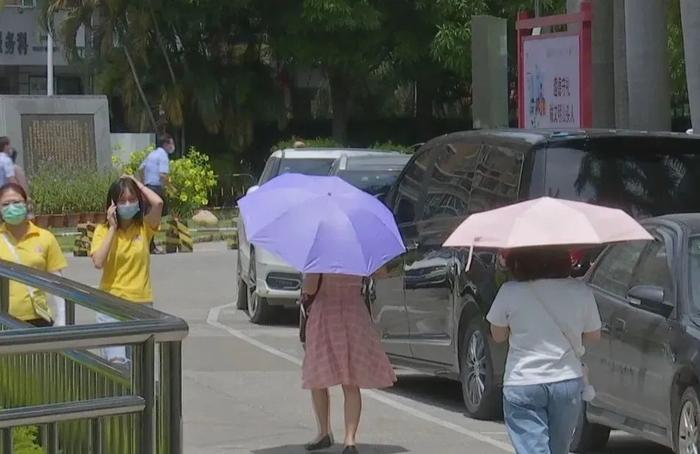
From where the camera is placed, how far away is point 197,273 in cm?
2280

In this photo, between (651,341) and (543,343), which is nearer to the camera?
(543,343)

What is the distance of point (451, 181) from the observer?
1174cm

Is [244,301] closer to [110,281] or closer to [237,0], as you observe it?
[110,281]

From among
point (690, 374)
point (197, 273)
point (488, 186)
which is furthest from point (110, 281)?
point (197, 273)

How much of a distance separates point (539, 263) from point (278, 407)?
213 inches

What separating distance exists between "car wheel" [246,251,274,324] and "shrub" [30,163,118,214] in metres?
12.9

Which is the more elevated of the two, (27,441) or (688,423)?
(27,441)

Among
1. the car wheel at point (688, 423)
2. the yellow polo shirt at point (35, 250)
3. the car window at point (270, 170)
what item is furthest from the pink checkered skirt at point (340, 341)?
the car window at point (270, 170)

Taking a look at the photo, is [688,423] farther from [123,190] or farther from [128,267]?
[123,190]

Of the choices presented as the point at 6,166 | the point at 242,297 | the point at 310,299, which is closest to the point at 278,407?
the point at 310,299

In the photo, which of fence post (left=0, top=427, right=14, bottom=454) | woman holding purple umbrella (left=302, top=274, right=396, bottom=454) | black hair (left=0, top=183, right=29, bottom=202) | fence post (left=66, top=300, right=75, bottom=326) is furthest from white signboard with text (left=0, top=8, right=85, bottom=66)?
fence post (left=0, top=427, right=14, bottom=454)

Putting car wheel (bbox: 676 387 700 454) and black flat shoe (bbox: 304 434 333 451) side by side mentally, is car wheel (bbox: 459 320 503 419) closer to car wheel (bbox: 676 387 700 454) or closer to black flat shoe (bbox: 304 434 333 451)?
black flat shoe (bbox: 304 434 333 451)

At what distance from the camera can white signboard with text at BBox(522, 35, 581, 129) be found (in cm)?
1742

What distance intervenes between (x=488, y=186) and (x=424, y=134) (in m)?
31.8
